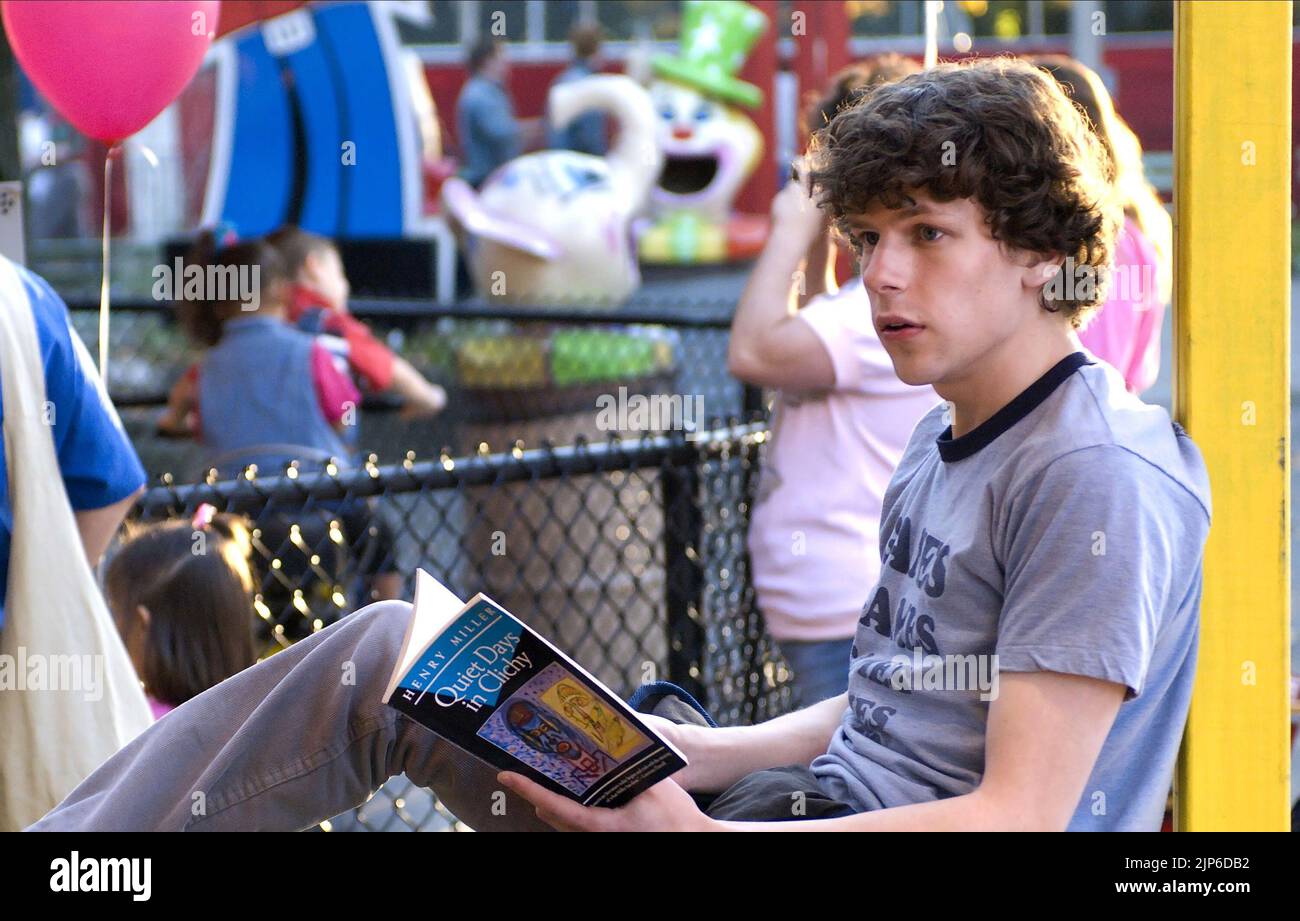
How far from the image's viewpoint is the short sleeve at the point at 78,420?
8.53 ft

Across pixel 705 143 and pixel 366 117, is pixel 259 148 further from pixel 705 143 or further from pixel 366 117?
pixel 705 143

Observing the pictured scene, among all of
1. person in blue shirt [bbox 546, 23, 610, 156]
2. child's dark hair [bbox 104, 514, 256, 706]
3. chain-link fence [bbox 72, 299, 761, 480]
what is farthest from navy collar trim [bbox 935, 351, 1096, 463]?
person in blue shirt [bbox 546, 23, 610, 156]

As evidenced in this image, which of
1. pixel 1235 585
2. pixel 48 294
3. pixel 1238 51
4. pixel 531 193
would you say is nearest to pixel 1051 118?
pixel 1238 51

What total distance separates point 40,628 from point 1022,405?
1558 mm

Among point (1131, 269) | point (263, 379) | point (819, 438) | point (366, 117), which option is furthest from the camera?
point (366, 117)

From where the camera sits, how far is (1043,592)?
5.41ft

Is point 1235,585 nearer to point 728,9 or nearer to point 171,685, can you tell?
point 171,685

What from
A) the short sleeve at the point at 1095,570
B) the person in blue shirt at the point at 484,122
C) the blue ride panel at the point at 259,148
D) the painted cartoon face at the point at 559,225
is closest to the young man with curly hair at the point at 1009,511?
the short sleeve at the point at 1095,570

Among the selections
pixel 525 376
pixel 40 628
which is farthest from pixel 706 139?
pixel 40 628

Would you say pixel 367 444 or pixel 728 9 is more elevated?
pixel 728 9

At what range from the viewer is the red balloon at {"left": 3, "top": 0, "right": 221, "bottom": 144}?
325 centimetres

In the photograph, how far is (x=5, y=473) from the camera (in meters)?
2.54
